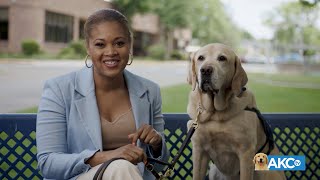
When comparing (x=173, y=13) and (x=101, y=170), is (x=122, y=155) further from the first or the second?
(x=173, y=13)

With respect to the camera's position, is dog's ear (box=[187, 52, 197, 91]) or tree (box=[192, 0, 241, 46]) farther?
tree (box=[192, 0, 241, 46])

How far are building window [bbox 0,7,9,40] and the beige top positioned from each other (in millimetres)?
22009

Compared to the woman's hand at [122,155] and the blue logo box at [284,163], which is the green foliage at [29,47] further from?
the woman's hand at [122,155]

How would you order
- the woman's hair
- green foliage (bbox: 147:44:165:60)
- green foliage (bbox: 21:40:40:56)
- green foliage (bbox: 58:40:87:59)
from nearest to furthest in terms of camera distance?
1. the woman's hair
2. green foliage (bbox: 21:40:40:56)
3. green foliage (bbox: 58:40:87:59)
4. green foliage (bbox: 147:44:165:60)

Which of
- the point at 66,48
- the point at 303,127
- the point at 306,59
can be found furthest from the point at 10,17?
the point at 303,127

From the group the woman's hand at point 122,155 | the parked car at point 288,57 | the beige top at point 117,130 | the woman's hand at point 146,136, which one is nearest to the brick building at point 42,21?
the parked car at point 288,57

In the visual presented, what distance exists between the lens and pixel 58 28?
26.3 m

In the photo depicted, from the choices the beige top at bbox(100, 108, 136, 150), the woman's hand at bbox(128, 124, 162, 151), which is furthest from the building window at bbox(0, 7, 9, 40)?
the woman's hand at bbox(128, 124, 162, 151)

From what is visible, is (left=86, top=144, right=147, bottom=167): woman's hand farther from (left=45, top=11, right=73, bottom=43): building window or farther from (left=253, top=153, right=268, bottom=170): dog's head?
(left=45, top=11, right=73, bottom=43): building window

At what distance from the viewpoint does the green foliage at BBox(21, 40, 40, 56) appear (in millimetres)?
22344

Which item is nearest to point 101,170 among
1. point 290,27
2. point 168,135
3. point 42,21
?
point 168,135

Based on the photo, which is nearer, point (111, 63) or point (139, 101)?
point (111, 63)

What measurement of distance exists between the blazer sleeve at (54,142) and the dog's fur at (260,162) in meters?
1.14

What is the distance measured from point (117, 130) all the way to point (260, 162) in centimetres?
98
